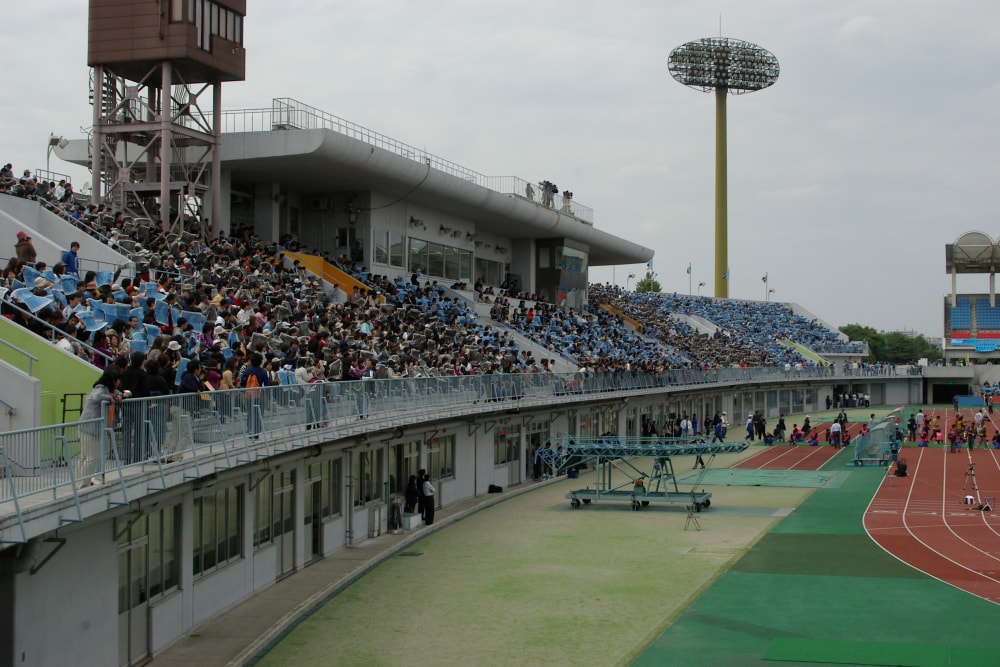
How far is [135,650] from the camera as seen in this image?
14.8 metres

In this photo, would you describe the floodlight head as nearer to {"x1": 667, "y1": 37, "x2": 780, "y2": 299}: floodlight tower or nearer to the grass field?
{"x1": 667, "y1": 37, "x2": 780, "y2": 299}: floodlight tower

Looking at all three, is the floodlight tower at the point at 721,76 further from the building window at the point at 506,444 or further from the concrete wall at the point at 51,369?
the concrete wall at the point at 51,369

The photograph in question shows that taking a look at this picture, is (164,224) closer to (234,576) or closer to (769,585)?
(234,576)

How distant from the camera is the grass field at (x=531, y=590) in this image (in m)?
17.1

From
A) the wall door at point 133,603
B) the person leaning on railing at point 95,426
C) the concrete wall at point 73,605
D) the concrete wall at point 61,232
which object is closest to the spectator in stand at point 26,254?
the concrete wall at point 61,232

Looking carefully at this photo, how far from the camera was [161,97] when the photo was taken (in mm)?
35094

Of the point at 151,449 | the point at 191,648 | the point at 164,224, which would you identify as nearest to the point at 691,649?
the point at 191,648

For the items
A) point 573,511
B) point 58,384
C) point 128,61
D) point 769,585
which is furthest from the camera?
point 128,61

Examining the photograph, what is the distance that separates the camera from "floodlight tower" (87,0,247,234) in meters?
33.6

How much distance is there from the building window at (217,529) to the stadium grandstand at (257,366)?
5cm

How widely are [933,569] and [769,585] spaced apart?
13.7ft

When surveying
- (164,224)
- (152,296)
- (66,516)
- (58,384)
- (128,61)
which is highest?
(128,61)

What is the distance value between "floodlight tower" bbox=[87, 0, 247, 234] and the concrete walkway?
13683 millimetres

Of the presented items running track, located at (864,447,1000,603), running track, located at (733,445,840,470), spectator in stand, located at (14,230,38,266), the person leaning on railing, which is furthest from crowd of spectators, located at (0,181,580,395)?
running track, located at (864,447,1000,603)
